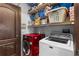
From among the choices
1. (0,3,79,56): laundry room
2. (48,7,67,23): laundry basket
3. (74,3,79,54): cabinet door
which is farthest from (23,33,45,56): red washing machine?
(74,3,79,54): cabinet door

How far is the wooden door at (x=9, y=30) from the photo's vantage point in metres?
1.38

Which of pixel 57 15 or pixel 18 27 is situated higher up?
pixel 57 15

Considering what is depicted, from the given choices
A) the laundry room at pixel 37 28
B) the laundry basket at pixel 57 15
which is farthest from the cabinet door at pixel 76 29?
the laundry basket at pixel 57 15

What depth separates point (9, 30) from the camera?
1.41 metres

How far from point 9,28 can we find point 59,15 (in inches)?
24.6

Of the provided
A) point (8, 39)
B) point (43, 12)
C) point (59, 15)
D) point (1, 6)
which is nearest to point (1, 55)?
point (8, 39)

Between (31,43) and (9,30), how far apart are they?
315 millimetres

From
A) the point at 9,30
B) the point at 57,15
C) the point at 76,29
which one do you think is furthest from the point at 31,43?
the point at 76,29

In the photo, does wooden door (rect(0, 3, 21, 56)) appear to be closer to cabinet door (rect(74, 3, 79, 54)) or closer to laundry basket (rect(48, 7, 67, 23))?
laundry basket (rect(48, 7, 67, 23))

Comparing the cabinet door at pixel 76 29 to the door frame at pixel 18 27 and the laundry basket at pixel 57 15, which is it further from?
the door frame at pixel 18 27

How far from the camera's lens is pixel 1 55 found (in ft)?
4.65

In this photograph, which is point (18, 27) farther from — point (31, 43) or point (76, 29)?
point (76, 29)

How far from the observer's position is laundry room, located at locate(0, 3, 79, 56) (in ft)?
4.35

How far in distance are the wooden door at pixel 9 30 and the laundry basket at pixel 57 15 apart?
1.32 feet
